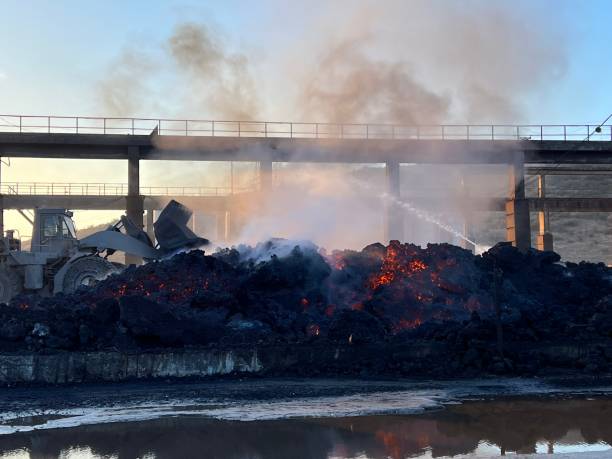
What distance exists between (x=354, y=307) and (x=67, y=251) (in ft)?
34.6

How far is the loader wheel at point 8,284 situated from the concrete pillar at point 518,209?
25437 mm

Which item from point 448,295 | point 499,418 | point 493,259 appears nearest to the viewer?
point 499,418

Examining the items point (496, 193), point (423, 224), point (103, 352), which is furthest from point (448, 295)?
point (496, 193)

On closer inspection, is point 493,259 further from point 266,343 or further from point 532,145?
point 532,145

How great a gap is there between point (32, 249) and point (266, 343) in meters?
11.5

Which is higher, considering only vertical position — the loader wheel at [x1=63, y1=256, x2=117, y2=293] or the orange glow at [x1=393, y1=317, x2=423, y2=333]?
the loader wheel at [x1=63, y1=256, x2=117, y2=293]

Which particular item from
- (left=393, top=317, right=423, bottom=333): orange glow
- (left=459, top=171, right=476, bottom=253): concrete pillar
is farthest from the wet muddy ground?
(left=459, top=171, right=476, bottom=253): concrete pillar

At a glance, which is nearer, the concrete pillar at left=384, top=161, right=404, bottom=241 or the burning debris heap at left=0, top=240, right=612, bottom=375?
the burning debris heap at left=0, top=240, right=612, bottom=375

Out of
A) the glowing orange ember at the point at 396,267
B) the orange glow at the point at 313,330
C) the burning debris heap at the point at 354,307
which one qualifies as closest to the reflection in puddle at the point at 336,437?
the burning debris heap at the point at 354,307

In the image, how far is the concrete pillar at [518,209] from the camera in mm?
38000

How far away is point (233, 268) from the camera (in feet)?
63.5

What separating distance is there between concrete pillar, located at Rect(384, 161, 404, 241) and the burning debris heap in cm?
1592

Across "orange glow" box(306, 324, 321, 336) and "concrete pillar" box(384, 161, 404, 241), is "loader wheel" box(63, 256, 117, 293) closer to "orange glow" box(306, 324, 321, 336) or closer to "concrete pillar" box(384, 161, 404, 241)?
"orange glow" box(306, 324, 321, 336)

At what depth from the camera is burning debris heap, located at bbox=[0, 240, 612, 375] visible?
15.1 m
